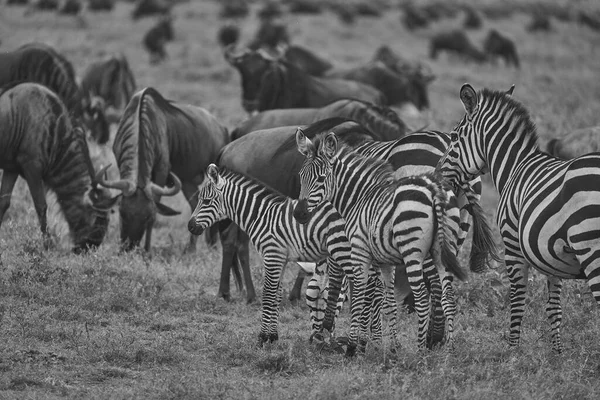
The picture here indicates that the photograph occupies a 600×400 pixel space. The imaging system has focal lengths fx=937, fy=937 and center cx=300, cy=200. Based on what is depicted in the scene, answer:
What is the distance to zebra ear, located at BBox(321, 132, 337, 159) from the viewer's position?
706 centimetres

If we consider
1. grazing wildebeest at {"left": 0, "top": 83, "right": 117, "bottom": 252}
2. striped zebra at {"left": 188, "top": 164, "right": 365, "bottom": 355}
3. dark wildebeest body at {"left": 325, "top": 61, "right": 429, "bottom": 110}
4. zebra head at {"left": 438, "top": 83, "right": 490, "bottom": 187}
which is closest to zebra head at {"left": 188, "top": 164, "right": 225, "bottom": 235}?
striped zebra at {"left": 188, "top": 164, "right": 365, "bottom": 355}

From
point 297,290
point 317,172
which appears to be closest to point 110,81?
point 297,290

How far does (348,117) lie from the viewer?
10375 millimetres

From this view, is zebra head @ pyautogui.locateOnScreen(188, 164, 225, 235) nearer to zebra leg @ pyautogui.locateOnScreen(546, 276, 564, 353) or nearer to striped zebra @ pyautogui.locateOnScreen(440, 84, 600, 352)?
striped zebra @ pyautogui.locateOnScreen(440, 84, 600, 352)

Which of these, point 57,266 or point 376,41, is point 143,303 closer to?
point 57,266

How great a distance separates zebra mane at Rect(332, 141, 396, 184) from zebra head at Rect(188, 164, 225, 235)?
3.32 ft

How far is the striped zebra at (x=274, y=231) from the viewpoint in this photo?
689cm

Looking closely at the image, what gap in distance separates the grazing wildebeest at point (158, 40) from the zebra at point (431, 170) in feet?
60.4

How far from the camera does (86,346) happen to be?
22.1ft

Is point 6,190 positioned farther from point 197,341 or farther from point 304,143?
A: point 304,143

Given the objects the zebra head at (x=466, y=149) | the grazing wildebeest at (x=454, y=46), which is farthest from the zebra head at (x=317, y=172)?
the grazing wildebeest at (x=454, y=46)

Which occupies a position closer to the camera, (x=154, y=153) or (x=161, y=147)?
(x=154, y=153)

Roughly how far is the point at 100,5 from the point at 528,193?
97.1 feet

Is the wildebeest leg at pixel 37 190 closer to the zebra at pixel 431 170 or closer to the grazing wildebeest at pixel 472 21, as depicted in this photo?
the zebra at pixel 431 170
